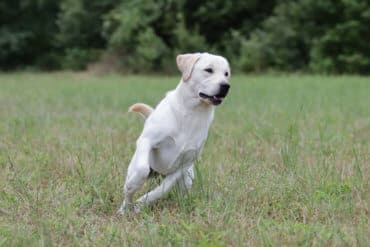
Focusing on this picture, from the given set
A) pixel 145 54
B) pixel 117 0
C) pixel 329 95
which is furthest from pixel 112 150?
pixel 117 0

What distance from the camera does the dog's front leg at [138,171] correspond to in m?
4.04

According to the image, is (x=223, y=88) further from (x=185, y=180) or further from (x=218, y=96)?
(x=185, y=180)

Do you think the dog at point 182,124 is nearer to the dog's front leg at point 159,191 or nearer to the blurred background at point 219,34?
the dog's front leg at point 159,191

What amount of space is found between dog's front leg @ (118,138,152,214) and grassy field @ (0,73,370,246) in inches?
6.4

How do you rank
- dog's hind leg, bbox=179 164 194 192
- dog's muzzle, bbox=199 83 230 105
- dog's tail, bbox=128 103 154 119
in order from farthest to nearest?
dog's tail, bbox=128 103 154 119, dog's hind leg, bbox=179 164 194 192, dog's muzzle, bbox=199 83 230 105

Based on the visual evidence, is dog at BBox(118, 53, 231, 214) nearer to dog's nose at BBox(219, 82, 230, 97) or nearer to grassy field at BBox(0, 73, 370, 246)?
dog's nose at BBox(219, 82, 230, 97)

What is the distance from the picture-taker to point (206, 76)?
423 centimetres

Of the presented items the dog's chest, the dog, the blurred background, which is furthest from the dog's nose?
the blurred background

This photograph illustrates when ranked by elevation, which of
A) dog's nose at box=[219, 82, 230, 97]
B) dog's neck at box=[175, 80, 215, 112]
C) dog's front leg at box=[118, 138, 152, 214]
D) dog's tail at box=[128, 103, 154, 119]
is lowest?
dog's front leg at box=[118, 138, 152, 214]

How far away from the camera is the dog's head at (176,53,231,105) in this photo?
13.6ft

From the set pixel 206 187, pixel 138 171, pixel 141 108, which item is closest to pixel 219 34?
pixel 141 108

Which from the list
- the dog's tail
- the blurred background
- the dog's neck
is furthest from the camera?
the blurred background

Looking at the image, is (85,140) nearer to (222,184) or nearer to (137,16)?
(222,184)

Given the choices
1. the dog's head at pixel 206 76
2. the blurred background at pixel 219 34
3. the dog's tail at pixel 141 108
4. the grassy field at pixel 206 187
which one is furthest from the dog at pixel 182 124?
the blurred background at pixel 219 34
